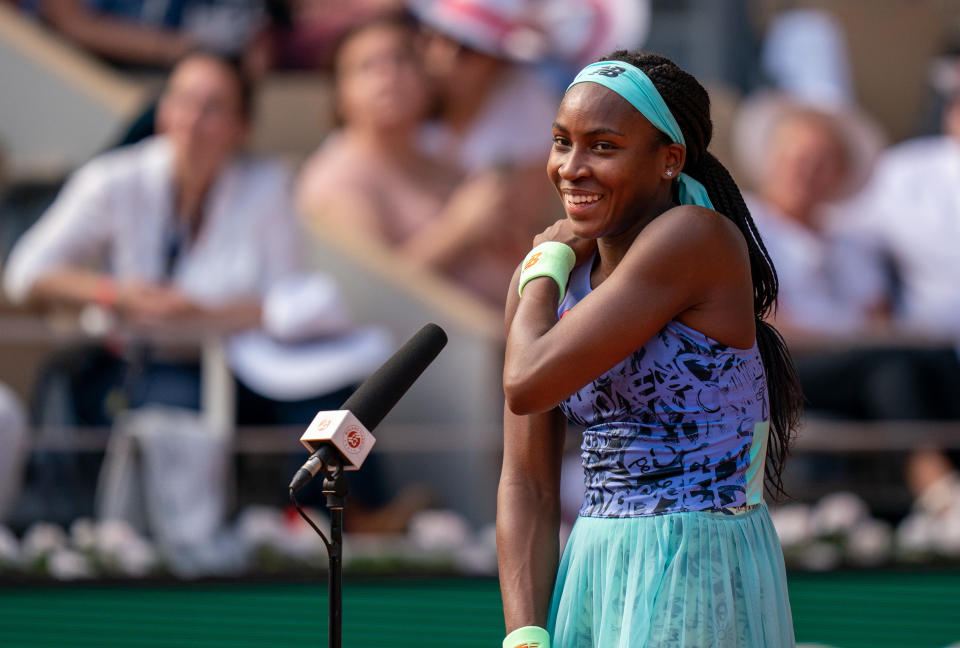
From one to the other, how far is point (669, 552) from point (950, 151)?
595 centimetres

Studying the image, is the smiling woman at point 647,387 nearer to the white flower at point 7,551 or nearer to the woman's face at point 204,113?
the white flower at point 7,551

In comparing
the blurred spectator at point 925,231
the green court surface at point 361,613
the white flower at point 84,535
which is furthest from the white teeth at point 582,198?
the blurred spectator at point 925,231

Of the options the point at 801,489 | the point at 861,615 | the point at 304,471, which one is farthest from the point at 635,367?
the point at 801,489

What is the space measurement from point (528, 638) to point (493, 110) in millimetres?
5673

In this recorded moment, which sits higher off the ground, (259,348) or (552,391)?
(259,348)

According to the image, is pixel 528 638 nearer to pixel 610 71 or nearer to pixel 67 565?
pixel 610 71

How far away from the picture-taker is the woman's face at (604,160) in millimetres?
1860

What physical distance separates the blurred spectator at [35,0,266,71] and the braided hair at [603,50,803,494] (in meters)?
5.49

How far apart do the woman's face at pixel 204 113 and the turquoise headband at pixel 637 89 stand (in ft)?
15.8

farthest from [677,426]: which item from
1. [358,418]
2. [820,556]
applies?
[820,556]

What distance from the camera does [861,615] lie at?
495 centimetres

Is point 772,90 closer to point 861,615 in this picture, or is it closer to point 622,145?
point 861,615

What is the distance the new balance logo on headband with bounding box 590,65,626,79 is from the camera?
1.88 m

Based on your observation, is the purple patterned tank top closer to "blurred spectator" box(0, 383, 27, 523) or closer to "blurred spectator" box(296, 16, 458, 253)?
"blurred spectator" box(0, 383, 27, 523)
